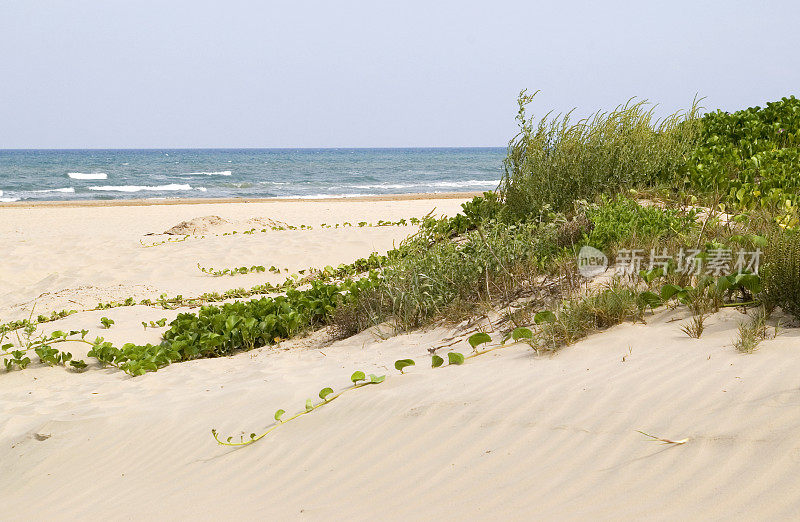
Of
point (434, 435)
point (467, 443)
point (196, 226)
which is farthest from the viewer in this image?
point (196, 226)

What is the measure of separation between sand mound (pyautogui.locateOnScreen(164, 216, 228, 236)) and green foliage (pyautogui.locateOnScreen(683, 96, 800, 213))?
9440mm

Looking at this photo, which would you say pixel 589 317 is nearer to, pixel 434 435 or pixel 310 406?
pixel 434 435

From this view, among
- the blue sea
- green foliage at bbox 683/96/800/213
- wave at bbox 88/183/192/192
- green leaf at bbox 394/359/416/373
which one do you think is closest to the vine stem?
green leaf at bbox 394/359/416/373

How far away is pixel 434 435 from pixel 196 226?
12.1 metres

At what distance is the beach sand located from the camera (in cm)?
253

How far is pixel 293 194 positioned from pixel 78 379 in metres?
30.4

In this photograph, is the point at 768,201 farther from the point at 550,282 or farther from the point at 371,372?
the point at 371,372

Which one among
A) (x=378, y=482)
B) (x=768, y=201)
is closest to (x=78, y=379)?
(x=378, y=482)

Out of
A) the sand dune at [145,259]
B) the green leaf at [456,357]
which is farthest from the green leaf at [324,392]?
the sand dune at [145,259]

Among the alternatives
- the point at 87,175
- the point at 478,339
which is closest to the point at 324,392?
the point at 478,339

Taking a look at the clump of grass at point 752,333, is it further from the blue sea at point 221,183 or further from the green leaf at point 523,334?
the blue sea at point 221,183

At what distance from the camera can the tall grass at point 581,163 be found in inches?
297

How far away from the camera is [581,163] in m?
7.61

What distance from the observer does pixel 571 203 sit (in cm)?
740
